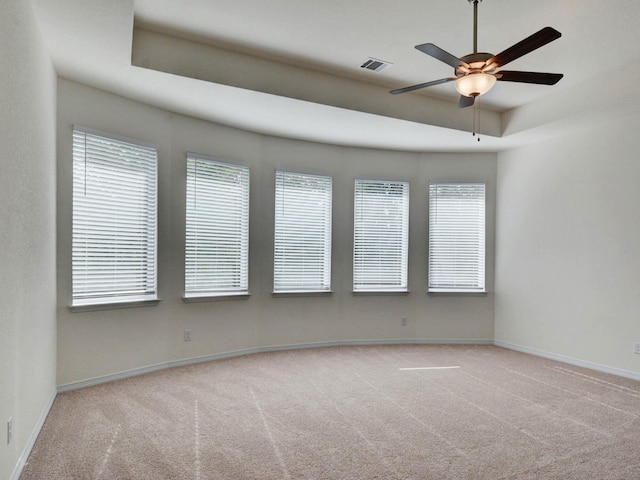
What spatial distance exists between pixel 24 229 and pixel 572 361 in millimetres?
5741

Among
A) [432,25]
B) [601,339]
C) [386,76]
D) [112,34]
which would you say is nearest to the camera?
[112,34]

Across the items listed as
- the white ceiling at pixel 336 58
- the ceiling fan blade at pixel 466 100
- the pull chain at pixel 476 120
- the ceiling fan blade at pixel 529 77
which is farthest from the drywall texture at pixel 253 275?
the ceiling fan blade at pixel 529 77

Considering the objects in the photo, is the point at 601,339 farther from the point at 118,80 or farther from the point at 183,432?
the point at 118,80

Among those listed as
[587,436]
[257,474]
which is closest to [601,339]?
[587,436]

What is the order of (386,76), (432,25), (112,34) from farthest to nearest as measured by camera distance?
(386,76)
(432,25)
(112,34)

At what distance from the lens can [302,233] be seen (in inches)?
235

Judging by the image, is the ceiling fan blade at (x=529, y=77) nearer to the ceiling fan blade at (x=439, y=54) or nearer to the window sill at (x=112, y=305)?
the ceiling fan blade at (x=439, y=54)

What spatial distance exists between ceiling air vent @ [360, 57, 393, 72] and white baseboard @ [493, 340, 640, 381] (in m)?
4.09

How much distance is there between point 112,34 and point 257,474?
3.08 meters

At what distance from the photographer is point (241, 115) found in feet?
15.9

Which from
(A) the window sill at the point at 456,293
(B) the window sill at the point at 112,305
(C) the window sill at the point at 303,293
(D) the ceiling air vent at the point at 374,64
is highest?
(D) the ceiling air vent at the point at 374,64

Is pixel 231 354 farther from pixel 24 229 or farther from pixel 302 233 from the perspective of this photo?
pixel 24 229

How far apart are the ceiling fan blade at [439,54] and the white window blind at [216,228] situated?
3051mm

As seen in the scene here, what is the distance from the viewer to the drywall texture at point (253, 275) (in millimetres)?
4102
